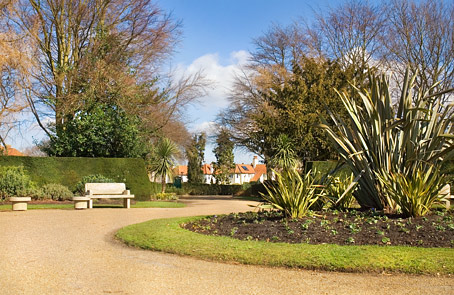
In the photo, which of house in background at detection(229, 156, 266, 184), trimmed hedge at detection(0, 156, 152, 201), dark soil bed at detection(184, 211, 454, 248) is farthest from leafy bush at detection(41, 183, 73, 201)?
house in background at detection(229, 156, 266, 184)

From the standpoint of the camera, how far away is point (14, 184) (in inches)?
730

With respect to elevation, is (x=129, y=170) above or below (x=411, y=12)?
below

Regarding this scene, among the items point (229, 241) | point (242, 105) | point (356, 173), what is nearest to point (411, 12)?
point (242, 105)

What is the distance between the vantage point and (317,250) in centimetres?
688

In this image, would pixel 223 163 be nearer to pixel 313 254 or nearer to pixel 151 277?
pixel 313 254

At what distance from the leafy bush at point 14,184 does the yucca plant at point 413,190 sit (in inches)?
555

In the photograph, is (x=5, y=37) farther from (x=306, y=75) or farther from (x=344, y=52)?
(x=344, y=52)

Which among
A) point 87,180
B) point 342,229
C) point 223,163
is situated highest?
point 223,163

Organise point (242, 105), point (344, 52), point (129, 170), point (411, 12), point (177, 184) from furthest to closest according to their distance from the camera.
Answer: point (177, 184) < point (242, 105) < point (344, 52) < point (411, 12) < point (129, 170)

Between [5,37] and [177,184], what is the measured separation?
92.6ft

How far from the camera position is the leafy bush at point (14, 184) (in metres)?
18.2

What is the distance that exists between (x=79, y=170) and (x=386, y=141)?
15.3 meters

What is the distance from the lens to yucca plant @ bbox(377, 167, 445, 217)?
9.19m

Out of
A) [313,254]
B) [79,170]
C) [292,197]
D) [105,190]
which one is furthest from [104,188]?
[313,254]
